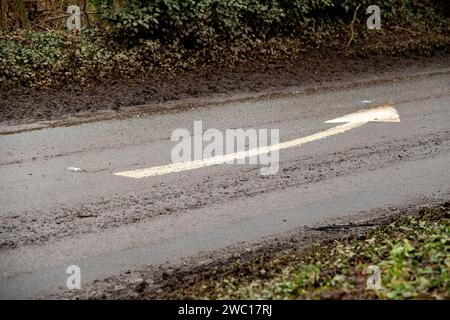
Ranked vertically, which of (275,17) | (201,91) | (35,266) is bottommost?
(35,266)

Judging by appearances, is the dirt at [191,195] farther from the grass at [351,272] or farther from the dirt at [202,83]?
the dirt at [202,83]

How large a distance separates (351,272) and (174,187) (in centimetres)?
318

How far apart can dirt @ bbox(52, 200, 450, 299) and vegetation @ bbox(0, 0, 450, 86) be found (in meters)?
7.37

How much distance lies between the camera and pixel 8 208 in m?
7.57

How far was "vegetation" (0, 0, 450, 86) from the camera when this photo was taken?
44.3 ft

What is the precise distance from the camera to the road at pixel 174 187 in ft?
21.7

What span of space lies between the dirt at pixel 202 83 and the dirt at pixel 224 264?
216 inches

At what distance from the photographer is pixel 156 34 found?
14.8m

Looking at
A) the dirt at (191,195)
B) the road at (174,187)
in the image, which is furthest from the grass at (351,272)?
the dirt at (191,195)

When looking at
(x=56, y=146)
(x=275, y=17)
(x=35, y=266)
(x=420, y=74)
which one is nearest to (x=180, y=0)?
(x=275, y=17)

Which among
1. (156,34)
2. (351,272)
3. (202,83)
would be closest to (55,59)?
(156,34)

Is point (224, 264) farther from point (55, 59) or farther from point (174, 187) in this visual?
point (55, 59)

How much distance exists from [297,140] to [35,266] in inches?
196

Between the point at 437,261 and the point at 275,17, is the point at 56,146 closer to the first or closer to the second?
the point at 437,261
